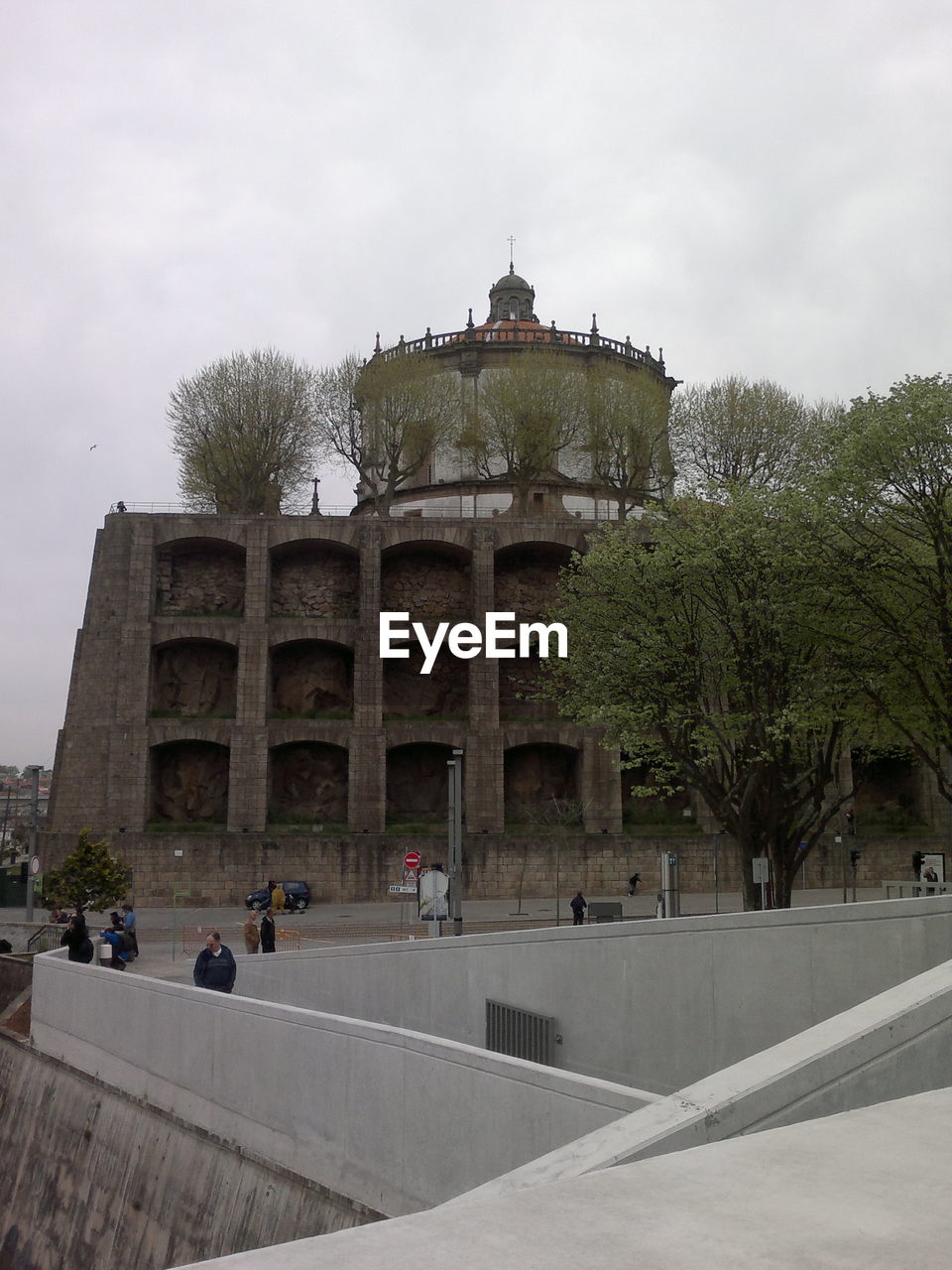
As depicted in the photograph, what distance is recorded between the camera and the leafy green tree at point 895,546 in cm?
2127

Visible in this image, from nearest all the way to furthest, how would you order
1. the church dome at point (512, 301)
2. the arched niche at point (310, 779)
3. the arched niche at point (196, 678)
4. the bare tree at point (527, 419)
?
the arched niche at point (196, 678), the arched niche at point (310, 779), the bare tree at point (527, 419), the church dome at point (512, 301)

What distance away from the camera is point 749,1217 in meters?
3.84

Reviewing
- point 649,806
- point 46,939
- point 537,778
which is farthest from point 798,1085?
point 649,806

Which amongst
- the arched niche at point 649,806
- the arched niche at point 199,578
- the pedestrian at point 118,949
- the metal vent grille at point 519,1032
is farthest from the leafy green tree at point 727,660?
the arched niche at point 199,578

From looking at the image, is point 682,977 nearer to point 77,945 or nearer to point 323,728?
point 77,945

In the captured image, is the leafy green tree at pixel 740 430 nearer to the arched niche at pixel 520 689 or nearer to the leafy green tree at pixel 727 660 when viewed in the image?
the arched niche at pixel 520 689

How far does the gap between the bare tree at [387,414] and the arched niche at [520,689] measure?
9795 mm

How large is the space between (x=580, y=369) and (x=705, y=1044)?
54.0 metres

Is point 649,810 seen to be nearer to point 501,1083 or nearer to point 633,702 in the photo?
point 633,702

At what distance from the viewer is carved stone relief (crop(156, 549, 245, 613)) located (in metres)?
50.6

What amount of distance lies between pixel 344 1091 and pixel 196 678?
42.8 metres

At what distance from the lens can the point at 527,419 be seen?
174ft

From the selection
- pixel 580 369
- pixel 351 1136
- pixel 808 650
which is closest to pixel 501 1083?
pixel 351 1136

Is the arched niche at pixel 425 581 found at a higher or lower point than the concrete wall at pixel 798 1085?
higher
